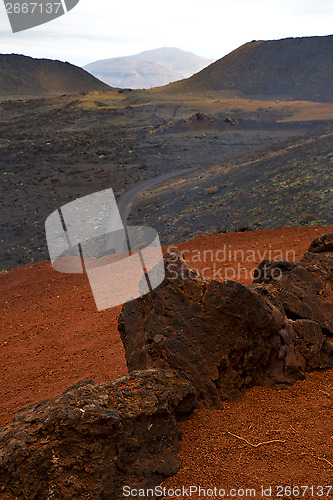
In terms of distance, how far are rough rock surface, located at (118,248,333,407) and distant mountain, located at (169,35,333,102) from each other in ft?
213

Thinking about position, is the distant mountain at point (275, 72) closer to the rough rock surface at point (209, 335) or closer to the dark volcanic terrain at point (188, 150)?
the dark volcanic terrain at point (188, 150)

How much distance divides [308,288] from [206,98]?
62941mm

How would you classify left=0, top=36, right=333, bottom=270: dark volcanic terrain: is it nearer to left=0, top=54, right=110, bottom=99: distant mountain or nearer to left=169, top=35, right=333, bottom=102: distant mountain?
left=169, top=35, right=333, bottom=102: distant mountain

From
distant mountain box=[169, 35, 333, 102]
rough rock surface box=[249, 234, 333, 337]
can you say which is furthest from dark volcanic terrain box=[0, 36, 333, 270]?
rough rock surface box=[249, 234, 333, 337]

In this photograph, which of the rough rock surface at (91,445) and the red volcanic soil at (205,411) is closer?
the rough rock surface at (91,445)

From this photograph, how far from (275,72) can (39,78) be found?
144 ft

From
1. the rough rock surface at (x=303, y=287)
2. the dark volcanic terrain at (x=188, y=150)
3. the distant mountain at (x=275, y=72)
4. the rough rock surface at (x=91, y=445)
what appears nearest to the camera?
the rough rock surface at (x=91, y=445)

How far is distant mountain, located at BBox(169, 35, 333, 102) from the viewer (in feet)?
222

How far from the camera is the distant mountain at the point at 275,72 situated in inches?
2670

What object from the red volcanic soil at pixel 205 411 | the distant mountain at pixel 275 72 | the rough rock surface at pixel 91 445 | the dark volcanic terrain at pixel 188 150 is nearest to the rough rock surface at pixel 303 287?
the red volcanic soil at pixel 205 411

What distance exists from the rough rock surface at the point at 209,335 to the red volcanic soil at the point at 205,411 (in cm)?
23

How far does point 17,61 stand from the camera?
85.9 metres

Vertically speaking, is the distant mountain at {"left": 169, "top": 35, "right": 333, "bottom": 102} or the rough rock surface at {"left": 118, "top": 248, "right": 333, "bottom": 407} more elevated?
the distant mountain at {"left": 169, "top": 35, "right": 333, "bottom": 102}

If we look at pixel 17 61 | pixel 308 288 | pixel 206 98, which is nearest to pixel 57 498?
pixel 308 288
